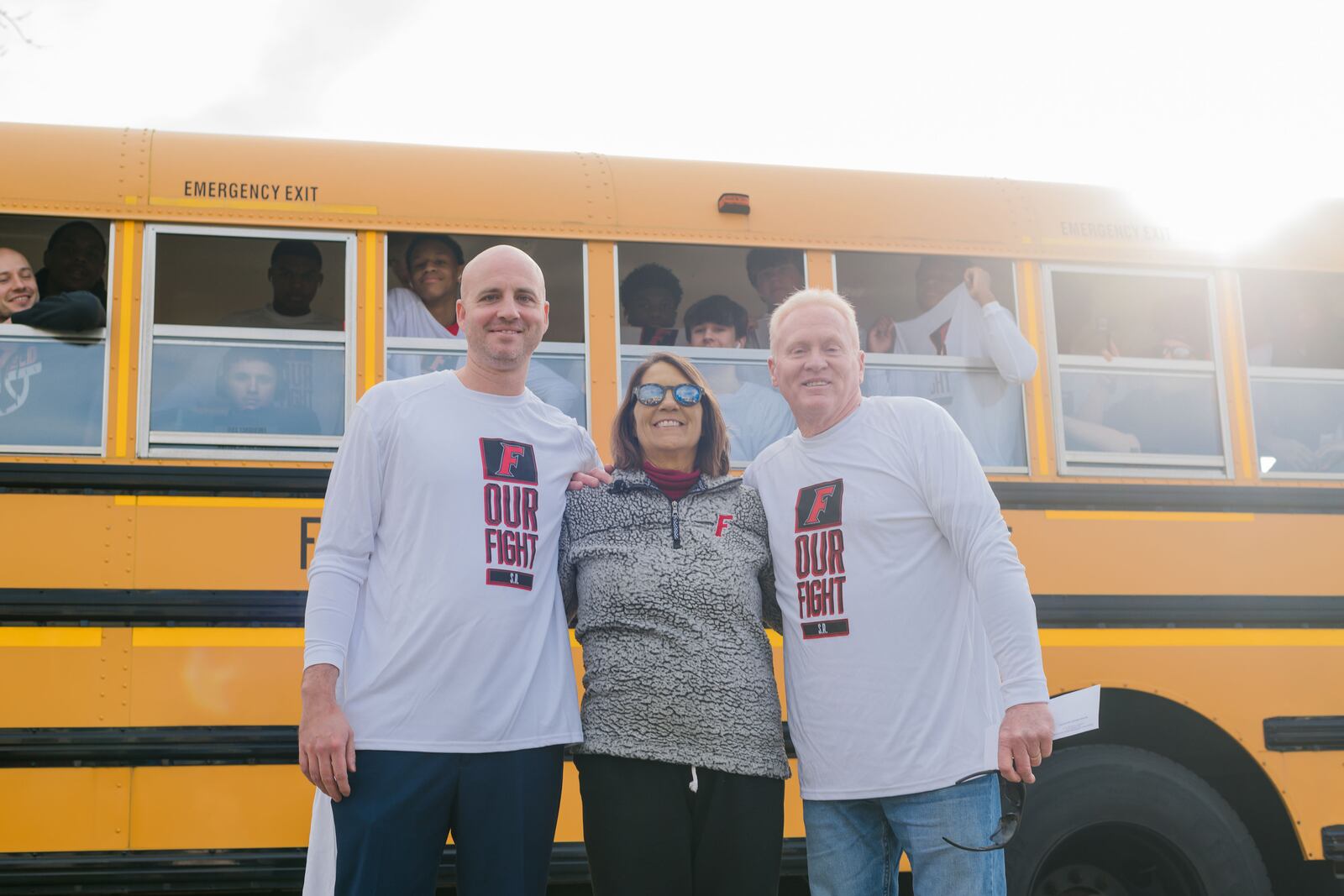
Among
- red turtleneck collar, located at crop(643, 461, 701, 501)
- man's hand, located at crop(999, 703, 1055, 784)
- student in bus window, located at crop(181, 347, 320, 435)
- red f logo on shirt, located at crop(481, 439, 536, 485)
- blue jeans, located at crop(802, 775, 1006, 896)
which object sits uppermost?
Result: student in bus window, located at crop(181, 347, 320, 435)

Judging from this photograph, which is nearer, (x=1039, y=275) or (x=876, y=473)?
(x=876, y=473)

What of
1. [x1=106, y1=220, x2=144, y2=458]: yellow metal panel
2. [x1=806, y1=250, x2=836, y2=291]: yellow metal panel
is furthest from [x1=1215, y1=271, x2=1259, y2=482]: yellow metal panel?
[x1=106, y1=220, x2=144, y2=458]: yellow metal panel

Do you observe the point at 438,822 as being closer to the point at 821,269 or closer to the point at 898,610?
the point at 898,610

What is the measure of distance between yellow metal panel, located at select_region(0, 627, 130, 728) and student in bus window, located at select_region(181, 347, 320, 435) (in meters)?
0.58

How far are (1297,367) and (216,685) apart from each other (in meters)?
3.28

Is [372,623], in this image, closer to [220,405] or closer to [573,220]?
[220,405]

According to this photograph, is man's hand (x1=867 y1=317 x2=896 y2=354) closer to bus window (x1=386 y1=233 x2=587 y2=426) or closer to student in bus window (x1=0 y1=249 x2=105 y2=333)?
bus window (x1=386 y1=233 x2=587 y2=426)

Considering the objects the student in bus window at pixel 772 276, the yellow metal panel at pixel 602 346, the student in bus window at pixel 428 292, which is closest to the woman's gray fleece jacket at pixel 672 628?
the yellow metal panel at pixel 602 346

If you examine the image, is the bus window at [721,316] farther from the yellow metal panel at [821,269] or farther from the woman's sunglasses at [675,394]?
the woman's sunglasses at [675,394]

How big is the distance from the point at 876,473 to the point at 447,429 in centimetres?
83

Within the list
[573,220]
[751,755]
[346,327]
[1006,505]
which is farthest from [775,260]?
[751,755]

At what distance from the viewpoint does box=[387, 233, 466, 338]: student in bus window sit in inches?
124

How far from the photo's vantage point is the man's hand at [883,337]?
11.3 ft

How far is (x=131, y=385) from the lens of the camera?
9.82 feet
